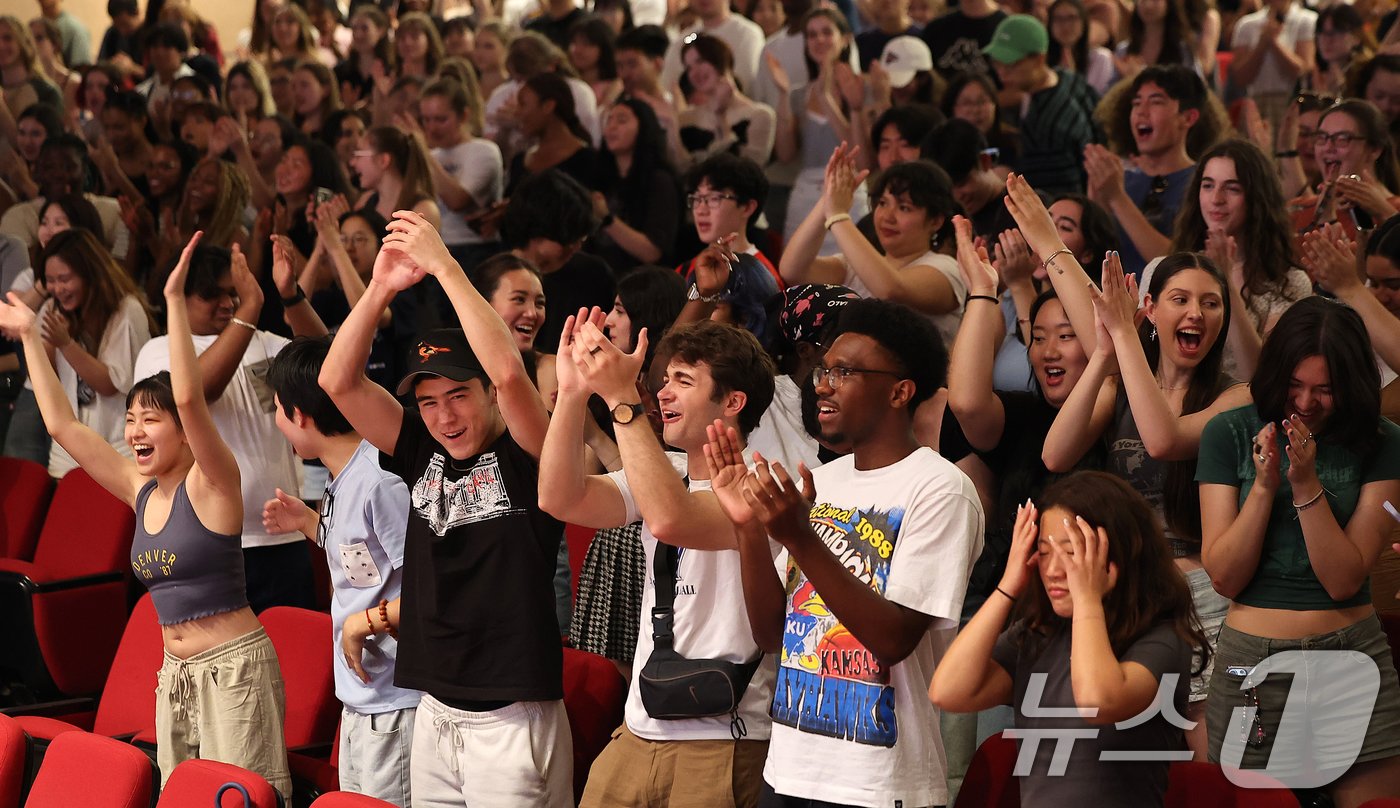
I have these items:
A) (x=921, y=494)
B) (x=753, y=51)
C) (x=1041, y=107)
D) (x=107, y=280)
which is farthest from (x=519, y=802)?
(x=753, y=51)

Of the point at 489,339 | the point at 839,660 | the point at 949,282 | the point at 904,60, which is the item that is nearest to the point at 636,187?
the point at 904,60

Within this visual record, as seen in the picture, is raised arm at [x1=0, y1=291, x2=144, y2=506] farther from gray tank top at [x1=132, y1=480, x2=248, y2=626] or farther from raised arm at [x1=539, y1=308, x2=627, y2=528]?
raised arm at [x1=539, y1=308, x2=627, y2=528]

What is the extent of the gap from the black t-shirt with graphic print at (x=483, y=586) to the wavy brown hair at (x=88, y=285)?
2609 mm

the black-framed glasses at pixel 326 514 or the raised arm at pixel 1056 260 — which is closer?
the raised arm at pixel 1056 260

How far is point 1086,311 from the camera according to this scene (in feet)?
12.1

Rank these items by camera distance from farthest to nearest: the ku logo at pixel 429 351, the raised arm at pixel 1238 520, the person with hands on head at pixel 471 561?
the ku logo at pixel 429 351 → the person with hands on head at pixel 471 561 → the raised arm at pixel 1238 520

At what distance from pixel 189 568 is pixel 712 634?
146 centimetres

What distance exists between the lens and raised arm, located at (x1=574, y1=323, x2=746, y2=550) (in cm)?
295

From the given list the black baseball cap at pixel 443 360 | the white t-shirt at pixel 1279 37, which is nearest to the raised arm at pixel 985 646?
the black baseball cap at pixel 443 360

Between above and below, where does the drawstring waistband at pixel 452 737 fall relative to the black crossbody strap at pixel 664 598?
below

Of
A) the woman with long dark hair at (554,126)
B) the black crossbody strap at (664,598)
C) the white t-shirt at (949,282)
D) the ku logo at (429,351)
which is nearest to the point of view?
the black crossbody strap at (664,598)

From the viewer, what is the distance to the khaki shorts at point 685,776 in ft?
10.2

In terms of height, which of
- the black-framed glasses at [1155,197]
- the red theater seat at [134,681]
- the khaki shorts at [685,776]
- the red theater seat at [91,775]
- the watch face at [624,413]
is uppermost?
the black-framed glasses at [1155,197]

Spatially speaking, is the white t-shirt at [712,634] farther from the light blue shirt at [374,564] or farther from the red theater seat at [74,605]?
the red theater seat at [74,605]
